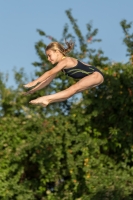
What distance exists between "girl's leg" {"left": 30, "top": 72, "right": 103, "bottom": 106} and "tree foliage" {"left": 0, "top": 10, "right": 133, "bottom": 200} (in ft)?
17.8

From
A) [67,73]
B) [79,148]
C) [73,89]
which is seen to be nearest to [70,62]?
[67,73]

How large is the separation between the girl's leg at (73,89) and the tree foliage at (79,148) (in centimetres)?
543

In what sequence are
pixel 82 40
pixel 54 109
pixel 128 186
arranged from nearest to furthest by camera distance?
pixel 128 186 < pixel 54 109 < pixel 82 40

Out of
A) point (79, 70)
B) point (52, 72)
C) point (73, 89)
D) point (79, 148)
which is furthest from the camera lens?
point (79, 148)

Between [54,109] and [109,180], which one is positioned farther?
[54,109]

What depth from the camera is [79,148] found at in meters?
10.7

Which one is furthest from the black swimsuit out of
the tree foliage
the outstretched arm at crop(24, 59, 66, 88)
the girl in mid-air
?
the tree foliage

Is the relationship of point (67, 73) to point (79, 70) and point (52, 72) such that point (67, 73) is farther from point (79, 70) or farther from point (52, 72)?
point (52, 72)

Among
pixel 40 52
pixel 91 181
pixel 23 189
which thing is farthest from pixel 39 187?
pixel 40 52

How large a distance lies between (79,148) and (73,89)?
577cm

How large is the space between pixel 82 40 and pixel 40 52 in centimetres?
113

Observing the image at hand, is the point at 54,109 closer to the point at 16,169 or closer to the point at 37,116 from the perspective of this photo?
the point at 37,116

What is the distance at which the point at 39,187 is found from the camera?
11.2 meters

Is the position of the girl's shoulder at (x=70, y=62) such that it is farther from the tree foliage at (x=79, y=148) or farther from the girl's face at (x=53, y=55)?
the tree foliage at (x=79, y=148)
